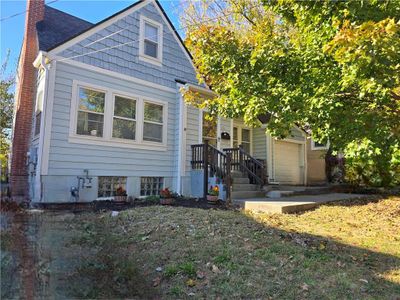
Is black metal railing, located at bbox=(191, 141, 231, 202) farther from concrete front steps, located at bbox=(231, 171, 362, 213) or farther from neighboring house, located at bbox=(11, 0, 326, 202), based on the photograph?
concrete front steps, located at bbox=(231, 171, 362, 213)

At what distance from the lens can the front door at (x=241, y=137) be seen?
13898mm

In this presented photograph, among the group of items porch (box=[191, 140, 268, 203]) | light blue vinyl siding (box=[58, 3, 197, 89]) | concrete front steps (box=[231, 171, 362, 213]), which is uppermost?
light blue vinyl siding (box=[58, 3, 197, 89])

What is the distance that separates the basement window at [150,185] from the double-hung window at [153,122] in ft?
3.95

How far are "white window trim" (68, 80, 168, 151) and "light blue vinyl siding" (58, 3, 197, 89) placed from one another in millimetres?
652

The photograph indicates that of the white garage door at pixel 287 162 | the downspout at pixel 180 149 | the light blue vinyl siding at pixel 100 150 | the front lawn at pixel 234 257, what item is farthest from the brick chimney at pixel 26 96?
the white garage door at pixel 287 162

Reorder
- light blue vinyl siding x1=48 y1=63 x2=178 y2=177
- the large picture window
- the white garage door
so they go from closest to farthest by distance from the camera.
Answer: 1. light blue vinyl siding x1=48 y1=63 x2=178 y2=177
2. the large picture window
3. the white garage door

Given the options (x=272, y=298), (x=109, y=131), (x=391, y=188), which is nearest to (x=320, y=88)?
(x=272, y=298)

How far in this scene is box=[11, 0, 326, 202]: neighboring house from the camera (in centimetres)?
841

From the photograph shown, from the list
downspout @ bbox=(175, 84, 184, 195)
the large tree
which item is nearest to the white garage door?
downspout @ bbox=(175, 84, 184, 195)

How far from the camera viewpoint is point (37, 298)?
2.96 m

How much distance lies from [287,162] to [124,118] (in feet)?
28.0

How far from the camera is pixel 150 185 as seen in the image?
1041 cm

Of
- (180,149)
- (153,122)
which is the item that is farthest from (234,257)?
(153,122)

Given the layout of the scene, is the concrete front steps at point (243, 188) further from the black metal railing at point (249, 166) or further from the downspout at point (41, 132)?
the downspout at point (41, 132)
